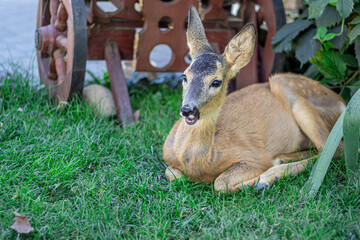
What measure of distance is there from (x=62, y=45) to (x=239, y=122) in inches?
66.3

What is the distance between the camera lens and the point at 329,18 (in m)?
3.76

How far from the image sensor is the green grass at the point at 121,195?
2.55m

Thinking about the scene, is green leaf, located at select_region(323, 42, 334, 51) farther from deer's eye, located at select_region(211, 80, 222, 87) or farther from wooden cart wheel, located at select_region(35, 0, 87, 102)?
wooden cart wheel, located at select_region(35, 0, 87, 102)

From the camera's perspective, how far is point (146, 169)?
3398mm

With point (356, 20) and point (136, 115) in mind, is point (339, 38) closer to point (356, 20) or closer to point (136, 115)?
point (356, 20)

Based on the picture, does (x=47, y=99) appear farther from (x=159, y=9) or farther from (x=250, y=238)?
(x=250, y=238)

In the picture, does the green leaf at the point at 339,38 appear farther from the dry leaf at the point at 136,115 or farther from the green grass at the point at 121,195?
the dry leaf at the point at 136,115

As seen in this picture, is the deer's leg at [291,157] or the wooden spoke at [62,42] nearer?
the deer's leg at [291,157]

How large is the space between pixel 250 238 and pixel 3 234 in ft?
4.23

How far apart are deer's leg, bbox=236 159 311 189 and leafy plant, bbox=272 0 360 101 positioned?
98 centimetres

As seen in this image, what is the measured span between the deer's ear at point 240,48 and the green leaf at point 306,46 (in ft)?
2.85

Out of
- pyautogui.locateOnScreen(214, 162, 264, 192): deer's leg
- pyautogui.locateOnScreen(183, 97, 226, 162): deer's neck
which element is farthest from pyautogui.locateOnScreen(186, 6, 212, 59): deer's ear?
pyautogui.locateOnScreen(214, 162, 264, 192): deer's leg

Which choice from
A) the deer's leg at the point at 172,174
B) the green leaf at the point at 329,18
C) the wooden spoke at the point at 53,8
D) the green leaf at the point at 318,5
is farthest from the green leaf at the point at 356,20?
the wooden spoke at the point at 53,8

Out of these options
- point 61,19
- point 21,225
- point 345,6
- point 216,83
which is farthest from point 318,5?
point 21,225
